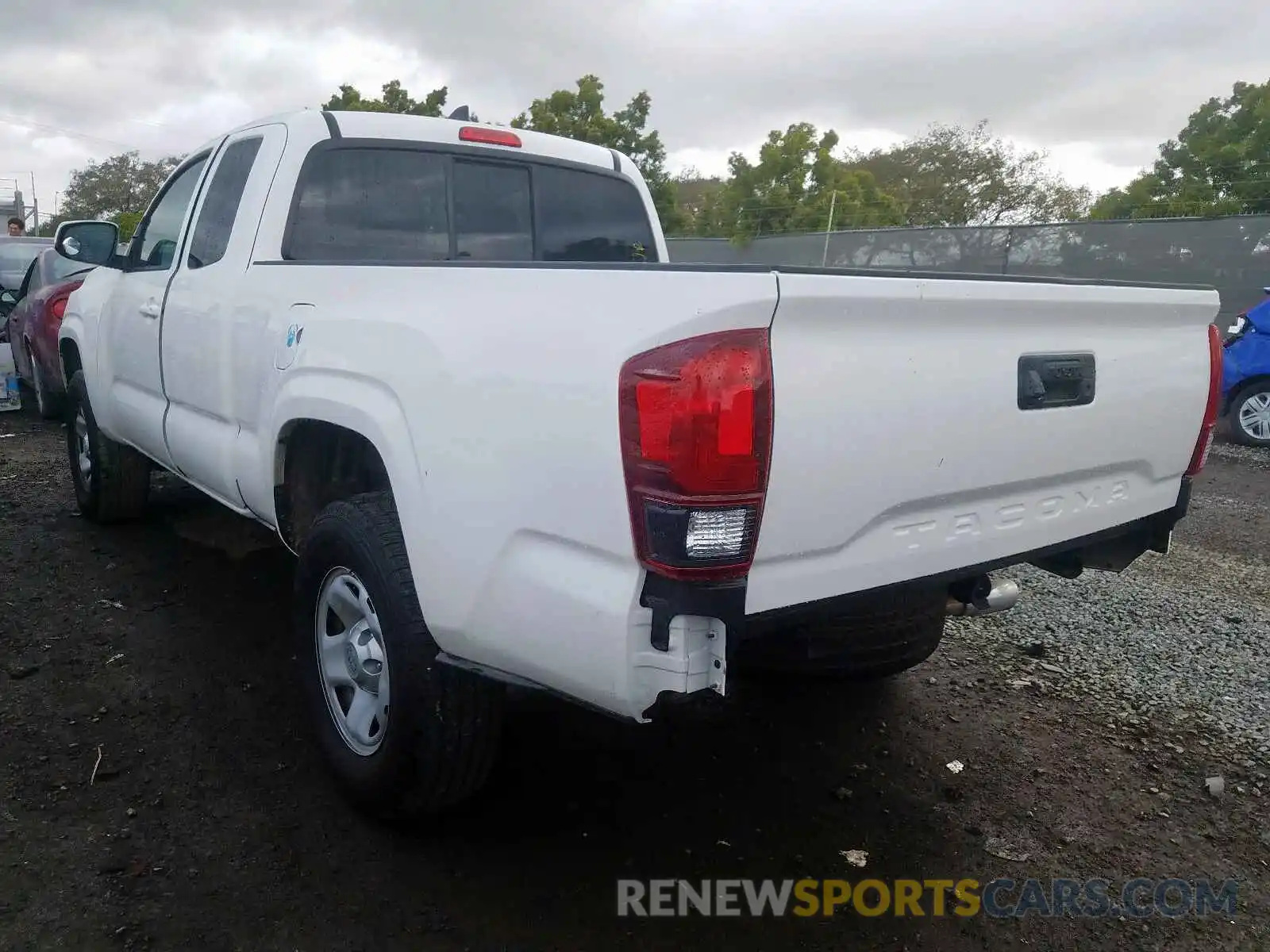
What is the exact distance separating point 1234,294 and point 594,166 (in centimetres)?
1012

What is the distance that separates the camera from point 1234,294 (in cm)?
1131

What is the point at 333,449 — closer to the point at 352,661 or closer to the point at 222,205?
the point at 352,661

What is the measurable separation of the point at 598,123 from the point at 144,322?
81.8 ft

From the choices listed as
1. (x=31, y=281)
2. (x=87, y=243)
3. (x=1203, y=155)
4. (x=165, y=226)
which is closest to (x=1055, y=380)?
(x=165, y=226)

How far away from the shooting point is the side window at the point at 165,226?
4.16m

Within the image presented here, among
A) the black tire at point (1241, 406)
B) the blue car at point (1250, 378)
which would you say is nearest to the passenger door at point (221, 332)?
the blue car at point (1250, 378)

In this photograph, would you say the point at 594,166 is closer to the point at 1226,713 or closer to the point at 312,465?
the point at 312,465

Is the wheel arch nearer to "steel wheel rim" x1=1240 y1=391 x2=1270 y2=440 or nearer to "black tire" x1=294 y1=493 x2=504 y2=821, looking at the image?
"black tire" x1=294 y1=493 x2=504 y2=821

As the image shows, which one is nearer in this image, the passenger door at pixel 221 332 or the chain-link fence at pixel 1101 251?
the passenger door at pixel 221 332

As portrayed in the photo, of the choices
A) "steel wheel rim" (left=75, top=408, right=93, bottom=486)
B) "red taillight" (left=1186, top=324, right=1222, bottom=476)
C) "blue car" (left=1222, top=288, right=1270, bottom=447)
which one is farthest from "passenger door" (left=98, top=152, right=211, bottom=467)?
"blue car" (left=1222, top=288, right=1270, bottom=447)

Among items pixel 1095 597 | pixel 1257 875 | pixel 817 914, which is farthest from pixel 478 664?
pixel 1095 597

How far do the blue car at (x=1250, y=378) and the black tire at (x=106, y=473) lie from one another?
9301mm

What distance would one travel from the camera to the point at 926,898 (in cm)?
251

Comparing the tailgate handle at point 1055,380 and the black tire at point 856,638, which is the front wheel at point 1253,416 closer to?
the black tire at point 856,638
